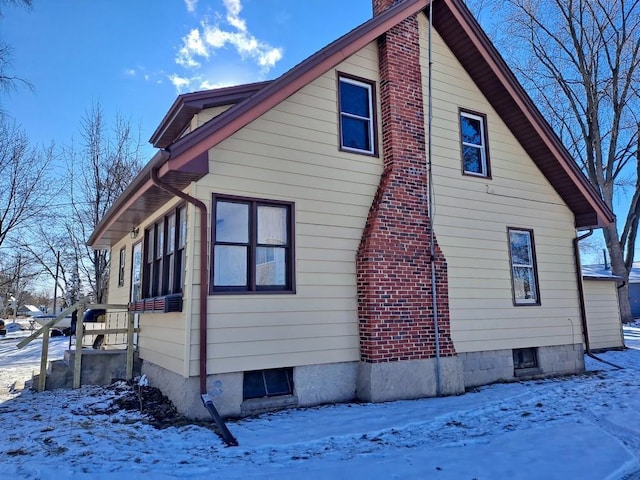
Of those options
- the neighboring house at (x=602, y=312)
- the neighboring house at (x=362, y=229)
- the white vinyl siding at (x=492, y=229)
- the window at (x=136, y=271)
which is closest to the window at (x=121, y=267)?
the window at (x=136, y=271)

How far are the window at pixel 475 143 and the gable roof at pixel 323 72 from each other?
67 cm

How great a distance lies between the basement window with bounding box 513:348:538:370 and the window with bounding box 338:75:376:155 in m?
5.26

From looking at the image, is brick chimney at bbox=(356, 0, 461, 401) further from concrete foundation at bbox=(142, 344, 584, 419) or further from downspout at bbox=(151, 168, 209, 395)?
downspout at bbox=(151, 168, 209, 395)

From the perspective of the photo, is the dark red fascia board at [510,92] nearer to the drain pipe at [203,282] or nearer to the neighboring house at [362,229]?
the neighboring house at [362,229]

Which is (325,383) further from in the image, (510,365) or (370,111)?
(370,111)

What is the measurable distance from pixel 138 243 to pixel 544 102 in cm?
2042

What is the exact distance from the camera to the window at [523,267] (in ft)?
30.6

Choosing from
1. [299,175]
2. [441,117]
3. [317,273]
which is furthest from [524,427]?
[441,117]

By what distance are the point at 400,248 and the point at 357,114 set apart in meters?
2.55

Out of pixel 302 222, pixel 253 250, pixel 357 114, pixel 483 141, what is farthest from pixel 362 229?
pixel 483 141

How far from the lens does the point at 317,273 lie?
6895mm

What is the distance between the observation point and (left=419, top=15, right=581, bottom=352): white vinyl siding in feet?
27.6

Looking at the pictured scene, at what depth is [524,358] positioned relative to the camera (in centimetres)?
928

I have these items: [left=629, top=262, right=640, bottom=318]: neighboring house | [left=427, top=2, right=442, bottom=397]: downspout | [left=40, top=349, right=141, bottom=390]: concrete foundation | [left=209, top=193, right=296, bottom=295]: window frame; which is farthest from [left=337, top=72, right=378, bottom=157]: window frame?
[left=629, top=262, right=640, bottom=318]: neighboring house
